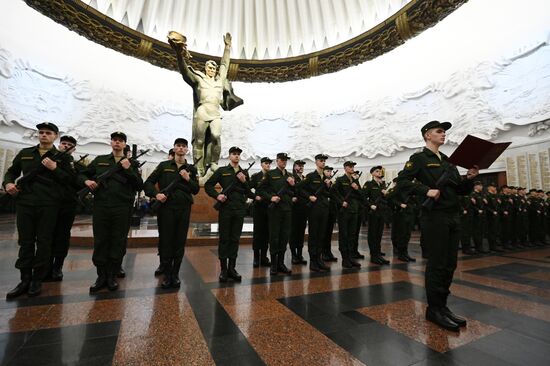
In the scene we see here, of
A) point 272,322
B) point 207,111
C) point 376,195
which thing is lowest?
point 272,322

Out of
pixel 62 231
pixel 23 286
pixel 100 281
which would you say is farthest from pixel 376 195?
pixel 23 286

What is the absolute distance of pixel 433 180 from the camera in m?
2.27

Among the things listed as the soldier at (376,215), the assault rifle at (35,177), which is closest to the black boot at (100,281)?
the assault rifle at (35,177)

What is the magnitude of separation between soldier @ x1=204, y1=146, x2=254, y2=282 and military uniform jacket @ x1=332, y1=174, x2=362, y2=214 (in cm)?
161

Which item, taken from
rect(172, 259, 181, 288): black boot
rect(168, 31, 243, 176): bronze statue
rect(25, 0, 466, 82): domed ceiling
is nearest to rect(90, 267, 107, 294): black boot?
rect(172, 259, 181, 288): black boot

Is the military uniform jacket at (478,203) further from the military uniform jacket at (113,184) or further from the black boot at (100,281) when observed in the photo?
the black boot at (100,281)

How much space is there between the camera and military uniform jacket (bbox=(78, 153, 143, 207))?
280cm

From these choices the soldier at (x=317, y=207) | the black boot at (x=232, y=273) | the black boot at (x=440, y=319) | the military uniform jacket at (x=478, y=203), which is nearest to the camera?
the black boot at (x=440, y=319)

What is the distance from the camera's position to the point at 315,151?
1619 centimetres

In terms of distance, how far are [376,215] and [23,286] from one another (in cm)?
473

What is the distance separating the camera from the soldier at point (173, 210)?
297cm

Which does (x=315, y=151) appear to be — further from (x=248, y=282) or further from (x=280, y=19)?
(x=248, y=282)

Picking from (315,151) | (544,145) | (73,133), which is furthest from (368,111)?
(73,133)

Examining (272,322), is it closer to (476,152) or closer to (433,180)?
(433,180)
